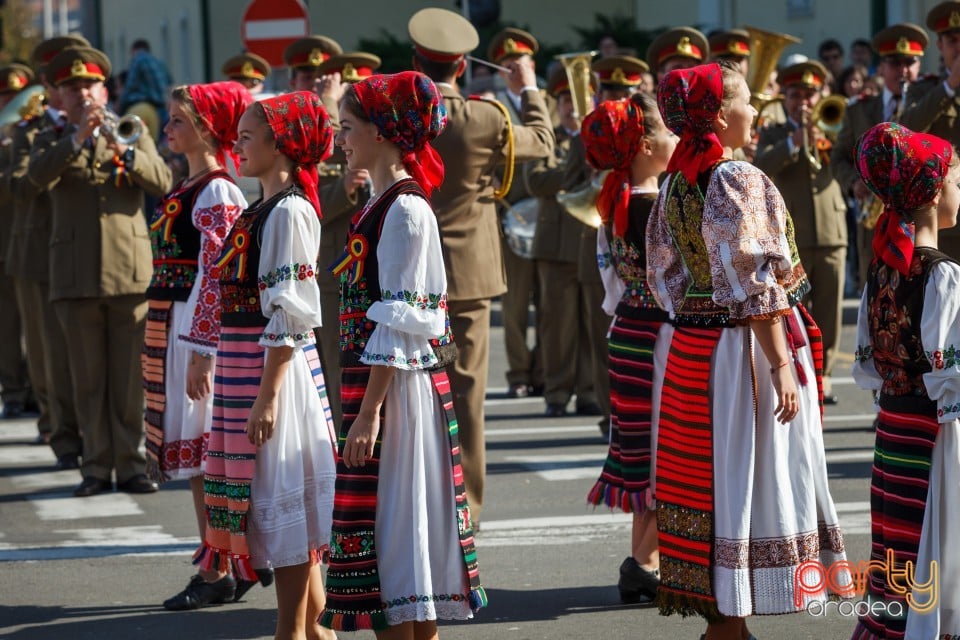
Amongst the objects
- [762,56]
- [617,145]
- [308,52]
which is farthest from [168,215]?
[762,56]

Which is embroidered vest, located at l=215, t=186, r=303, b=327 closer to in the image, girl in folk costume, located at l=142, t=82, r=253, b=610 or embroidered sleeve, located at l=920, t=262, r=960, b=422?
girl in folk costume, located at l=142, t=82, r=253, b=610

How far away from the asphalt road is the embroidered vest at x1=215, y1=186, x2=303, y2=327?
1340 mm

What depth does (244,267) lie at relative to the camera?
5641mm

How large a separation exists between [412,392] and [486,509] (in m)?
3.52

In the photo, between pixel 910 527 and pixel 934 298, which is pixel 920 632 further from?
pixel 934 298

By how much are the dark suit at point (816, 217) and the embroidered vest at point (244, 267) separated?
583cm

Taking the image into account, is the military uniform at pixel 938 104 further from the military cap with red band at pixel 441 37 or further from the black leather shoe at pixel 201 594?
the black leather shoe at pixel 201 594

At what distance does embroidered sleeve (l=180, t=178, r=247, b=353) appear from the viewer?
6212 mm

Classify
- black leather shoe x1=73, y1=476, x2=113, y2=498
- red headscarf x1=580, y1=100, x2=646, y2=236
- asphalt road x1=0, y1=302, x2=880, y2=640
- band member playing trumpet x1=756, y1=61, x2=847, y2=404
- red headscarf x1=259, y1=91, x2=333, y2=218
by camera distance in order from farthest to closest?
1. band member playing trumpet x1=756, y1=61, x2=847, y2=404
2. black leather shoe x1=73, y1=476, x2=113, y2=498
3. red headscarf x1=580, y1=100, x2=646, y2=236
4. asphalt road x1=0, y1=302, x2=880, y2=640
5. red headscarf x1=259, y1=91, x2=333, y2=218

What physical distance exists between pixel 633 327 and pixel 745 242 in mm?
1424

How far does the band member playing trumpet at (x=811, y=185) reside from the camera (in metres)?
10.8

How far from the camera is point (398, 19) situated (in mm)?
33781

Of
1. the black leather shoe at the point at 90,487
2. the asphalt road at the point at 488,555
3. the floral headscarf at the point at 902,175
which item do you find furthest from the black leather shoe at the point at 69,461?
the floral headscarf at the point at 902,175

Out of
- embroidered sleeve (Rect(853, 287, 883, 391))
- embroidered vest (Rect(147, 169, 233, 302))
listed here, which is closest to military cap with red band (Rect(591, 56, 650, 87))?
embroidered vest (Rect(147, 169, 233, 302))
